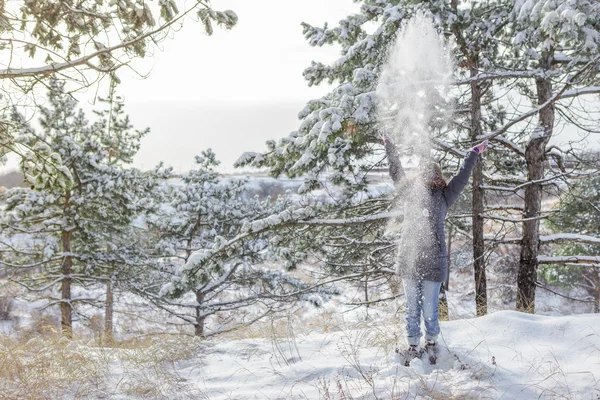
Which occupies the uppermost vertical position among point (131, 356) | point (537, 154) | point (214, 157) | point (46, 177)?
point (214, 157)

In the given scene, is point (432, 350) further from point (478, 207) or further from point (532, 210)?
point (478, 207)

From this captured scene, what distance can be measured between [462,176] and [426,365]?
1716mm

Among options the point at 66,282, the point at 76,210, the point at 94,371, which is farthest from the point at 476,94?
the point at 66,282

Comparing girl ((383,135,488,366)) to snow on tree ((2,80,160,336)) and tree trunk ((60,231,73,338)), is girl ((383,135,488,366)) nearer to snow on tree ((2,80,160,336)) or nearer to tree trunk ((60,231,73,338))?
snow on tree ((2,80,160,336))

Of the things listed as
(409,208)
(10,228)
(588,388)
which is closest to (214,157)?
(10,228)

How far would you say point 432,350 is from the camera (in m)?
3.78

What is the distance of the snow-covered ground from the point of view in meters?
3.13

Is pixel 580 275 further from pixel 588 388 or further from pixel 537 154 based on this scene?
pixel 588 388

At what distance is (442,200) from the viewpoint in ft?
12.8

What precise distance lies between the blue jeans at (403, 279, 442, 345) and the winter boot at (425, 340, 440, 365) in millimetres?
43

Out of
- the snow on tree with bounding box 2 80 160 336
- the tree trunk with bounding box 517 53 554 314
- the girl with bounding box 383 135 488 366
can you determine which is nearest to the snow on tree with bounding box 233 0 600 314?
the tree trunk with bounding box 517 53 554 314

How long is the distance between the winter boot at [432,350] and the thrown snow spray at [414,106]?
663 millimetres

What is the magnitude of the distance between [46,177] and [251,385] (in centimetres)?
385

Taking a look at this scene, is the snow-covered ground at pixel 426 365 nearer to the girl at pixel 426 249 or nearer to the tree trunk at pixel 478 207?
the girl at pixel 426 249
